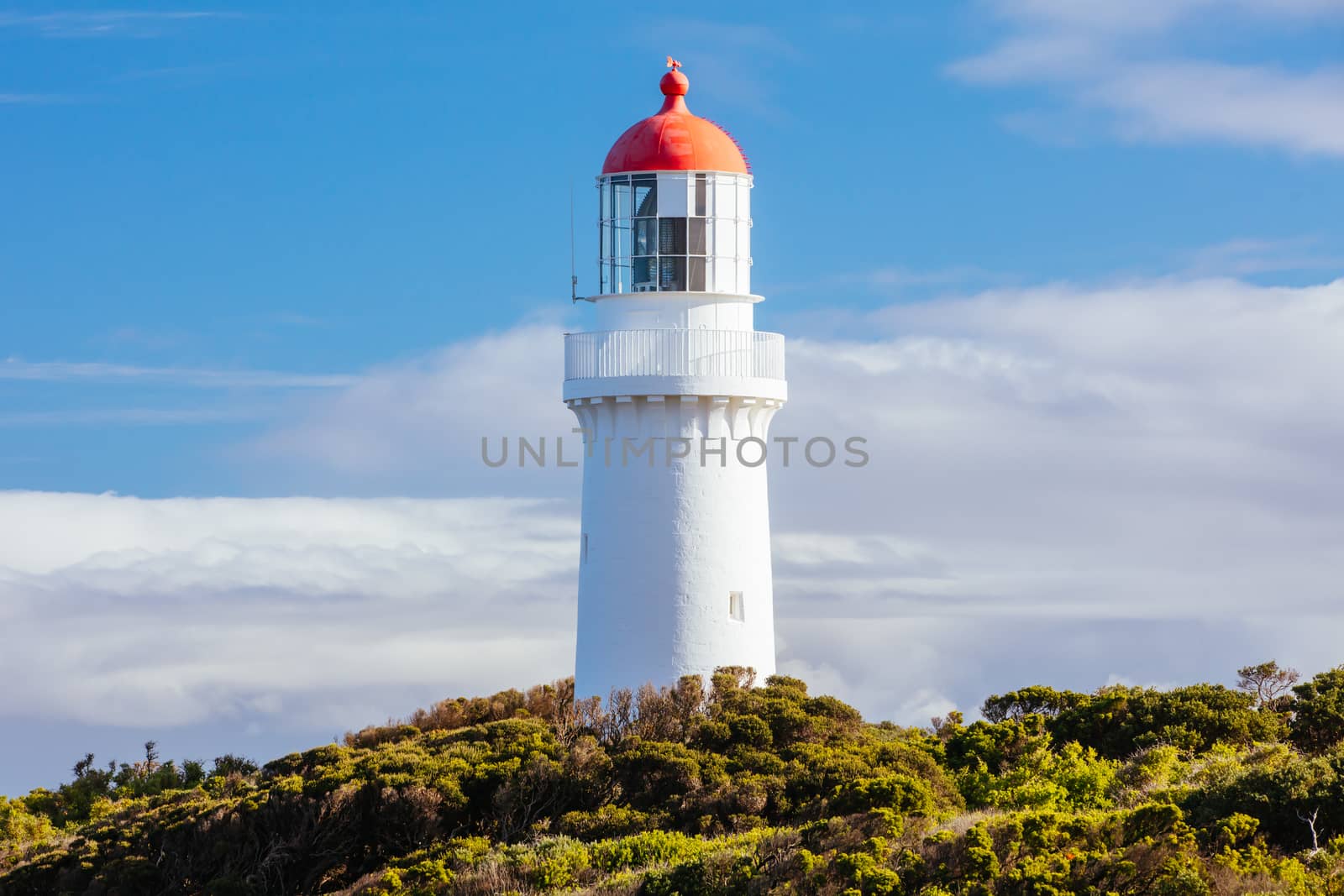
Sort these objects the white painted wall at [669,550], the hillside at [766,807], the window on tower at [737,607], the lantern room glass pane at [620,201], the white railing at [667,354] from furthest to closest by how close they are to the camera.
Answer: the lantern room glass pane at [620,201] → the white railing at [667,354] → the window on tower at [737,607] → the white painted wall at [669,550] → the hillside at [766,807]

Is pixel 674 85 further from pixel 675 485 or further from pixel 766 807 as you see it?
pixel 766 807

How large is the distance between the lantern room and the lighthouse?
0.02 meters

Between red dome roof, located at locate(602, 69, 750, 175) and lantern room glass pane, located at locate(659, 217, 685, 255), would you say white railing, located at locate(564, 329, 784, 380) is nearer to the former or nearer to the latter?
lantern room glass pane, located at locate(659, 217, 685, 255)

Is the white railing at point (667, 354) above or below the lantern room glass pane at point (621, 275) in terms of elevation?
below

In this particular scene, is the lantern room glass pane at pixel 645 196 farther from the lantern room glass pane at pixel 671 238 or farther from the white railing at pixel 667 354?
the white railing at pixel 667 354

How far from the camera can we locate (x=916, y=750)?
22094 mm

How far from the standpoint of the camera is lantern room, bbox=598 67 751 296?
2536 cm

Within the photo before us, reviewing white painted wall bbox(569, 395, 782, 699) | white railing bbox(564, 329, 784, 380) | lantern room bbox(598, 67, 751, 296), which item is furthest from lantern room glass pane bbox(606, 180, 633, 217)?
white painted wall bbox(569, 395, 782, 699)

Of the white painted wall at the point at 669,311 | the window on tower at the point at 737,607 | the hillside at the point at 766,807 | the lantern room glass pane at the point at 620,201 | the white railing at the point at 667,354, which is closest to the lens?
the hillside at the point at 766,807

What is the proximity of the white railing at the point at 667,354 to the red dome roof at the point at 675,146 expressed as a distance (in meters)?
2.55

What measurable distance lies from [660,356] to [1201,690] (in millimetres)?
9056

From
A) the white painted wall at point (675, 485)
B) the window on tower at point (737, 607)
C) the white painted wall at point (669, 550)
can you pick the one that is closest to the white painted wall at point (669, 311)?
the white painted wall at point (675, 485)

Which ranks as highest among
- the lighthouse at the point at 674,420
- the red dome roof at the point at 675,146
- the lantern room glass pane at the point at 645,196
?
the red dome roof at the point at 675,146

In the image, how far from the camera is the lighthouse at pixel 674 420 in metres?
24.5
